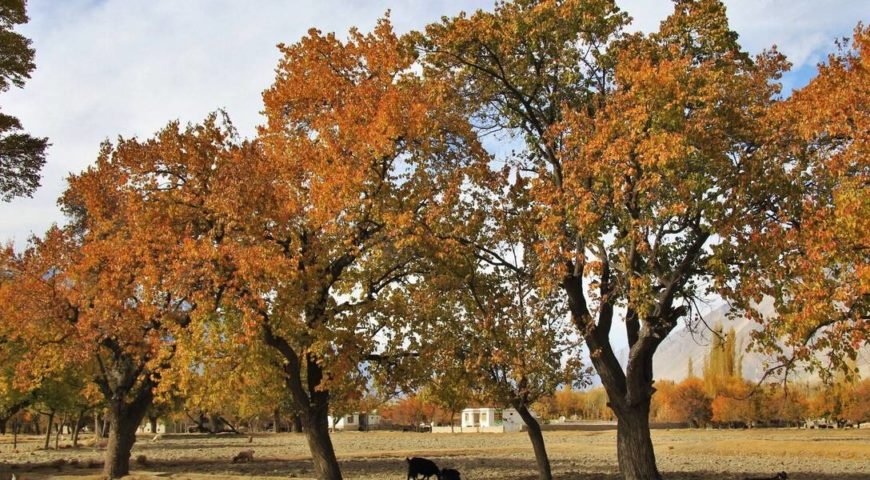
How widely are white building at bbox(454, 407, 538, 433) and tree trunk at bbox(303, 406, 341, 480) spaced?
86384mm

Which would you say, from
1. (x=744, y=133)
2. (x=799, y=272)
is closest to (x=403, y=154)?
(x=744, y=133)

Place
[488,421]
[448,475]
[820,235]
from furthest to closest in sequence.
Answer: [488,421] < [448,475] < [820,235]

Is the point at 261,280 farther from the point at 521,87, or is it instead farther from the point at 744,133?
the point at 744,133

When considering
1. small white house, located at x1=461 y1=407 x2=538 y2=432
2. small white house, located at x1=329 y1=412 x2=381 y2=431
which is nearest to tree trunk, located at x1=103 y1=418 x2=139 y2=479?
small white house, located at x1=461 y1=407 x2=538 y2=432

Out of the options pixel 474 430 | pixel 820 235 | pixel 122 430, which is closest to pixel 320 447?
pixel 122 430

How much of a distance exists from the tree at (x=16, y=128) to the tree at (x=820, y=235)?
19.9 meters

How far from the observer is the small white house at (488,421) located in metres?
109

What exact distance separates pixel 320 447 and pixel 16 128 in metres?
13.1

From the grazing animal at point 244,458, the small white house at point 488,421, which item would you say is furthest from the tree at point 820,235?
the small white house at point 488,421

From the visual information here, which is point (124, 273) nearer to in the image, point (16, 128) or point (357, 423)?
point (16, 128)

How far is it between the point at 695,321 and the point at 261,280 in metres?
11.7

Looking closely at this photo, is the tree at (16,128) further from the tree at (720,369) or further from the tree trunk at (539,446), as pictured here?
the tree at (720,369)

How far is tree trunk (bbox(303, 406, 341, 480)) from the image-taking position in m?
21.9

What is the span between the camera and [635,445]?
63.5 ft
